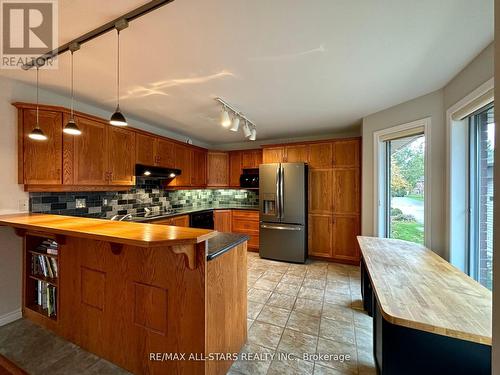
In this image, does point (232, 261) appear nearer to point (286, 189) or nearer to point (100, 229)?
point (100, 229)

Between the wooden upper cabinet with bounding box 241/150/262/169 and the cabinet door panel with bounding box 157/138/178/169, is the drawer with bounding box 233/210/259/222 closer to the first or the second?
the wooden upper cabinet with bounding box 241/150/262/169

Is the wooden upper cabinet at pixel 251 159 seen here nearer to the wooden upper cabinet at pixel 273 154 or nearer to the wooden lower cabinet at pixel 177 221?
the wooden upper cabinet at pixel 273 154

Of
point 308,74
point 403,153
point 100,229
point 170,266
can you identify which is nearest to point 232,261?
point 170,266

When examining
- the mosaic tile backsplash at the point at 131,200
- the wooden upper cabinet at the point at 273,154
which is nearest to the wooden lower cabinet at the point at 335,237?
the wooden upper cabinet at the point at 273,154

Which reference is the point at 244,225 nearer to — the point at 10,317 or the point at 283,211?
the point at 283,211

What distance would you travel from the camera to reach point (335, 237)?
12.9ft

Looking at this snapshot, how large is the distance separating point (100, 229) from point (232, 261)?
3.19ft

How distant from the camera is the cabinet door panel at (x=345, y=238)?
3.79 m

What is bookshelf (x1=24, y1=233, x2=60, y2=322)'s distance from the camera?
209 cm

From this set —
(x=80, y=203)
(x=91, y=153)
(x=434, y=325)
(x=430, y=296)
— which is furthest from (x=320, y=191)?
(x=80, y=203)

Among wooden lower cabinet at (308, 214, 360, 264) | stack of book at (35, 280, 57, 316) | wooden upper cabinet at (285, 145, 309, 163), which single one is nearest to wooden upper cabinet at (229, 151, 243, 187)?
wooden upper cabinet at (285, 145, 309, 163)

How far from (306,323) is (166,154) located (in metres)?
3.24

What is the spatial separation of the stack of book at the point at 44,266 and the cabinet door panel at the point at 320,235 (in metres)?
3.70

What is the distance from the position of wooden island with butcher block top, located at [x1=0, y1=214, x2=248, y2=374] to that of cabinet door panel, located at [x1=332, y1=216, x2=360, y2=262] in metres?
2.57
